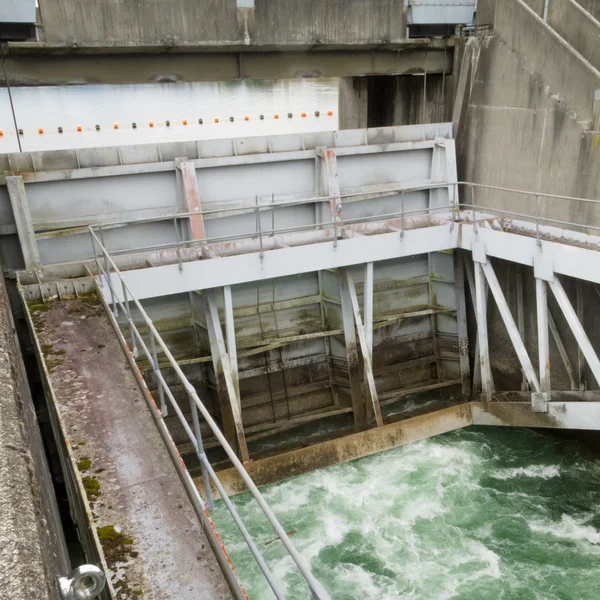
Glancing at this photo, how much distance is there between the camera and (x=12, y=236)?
8711 millimetres

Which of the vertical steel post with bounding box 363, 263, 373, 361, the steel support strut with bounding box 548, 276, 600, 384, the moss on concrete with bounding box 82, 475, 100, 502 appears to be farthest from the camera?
the vertical steel post with bounding box 363, 263, 373, 361

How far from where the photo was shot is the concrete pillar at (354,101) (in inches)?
559

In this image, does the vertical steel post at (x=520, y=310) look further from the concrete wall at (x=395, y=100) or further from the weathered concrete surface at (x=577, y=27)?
the concrete wall at (x=395, y=100)

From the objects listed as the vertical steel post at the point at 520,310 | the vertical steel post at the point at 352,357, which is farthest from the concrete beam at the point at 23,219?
the vertical steel post at the point at 520,310

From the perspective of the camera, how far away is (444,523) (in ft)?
25.5

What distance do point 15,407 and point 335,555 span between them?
569 centimetres

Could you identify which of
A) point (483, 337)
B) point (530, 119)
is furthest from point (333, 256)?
point (530, 119)

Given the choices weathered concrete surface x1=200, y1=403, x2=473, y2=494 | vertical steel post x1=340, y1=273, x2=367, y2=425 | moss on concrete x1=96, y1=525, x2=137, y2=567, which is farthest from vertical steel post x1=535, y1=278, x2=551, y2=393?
moss on concrete x1=96, y1=525, x2=137, y2=567

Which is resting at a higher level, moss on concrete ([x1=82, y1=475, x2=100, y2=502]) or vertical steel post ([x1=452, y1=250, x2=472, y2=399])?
moss on concrete ([x1=82, y1=475, x2=100, y2=502])

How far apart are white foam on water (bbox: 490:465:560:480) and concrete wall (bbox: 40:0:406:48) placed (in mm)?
7587

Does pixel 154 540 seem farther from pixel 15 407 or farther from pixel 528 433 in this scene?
pixel 528 433

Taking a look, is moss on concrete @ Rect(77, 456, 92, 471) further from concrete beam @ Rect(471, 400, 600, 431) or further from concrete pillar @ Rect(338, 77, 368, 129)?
concrete pillar @ Rect(338, 77, 368, 129)

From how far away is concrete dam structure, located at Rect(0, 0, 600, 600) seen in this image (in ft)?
25.3

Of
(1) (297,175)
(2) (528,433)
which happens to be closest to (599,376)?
(2) (528,433)
